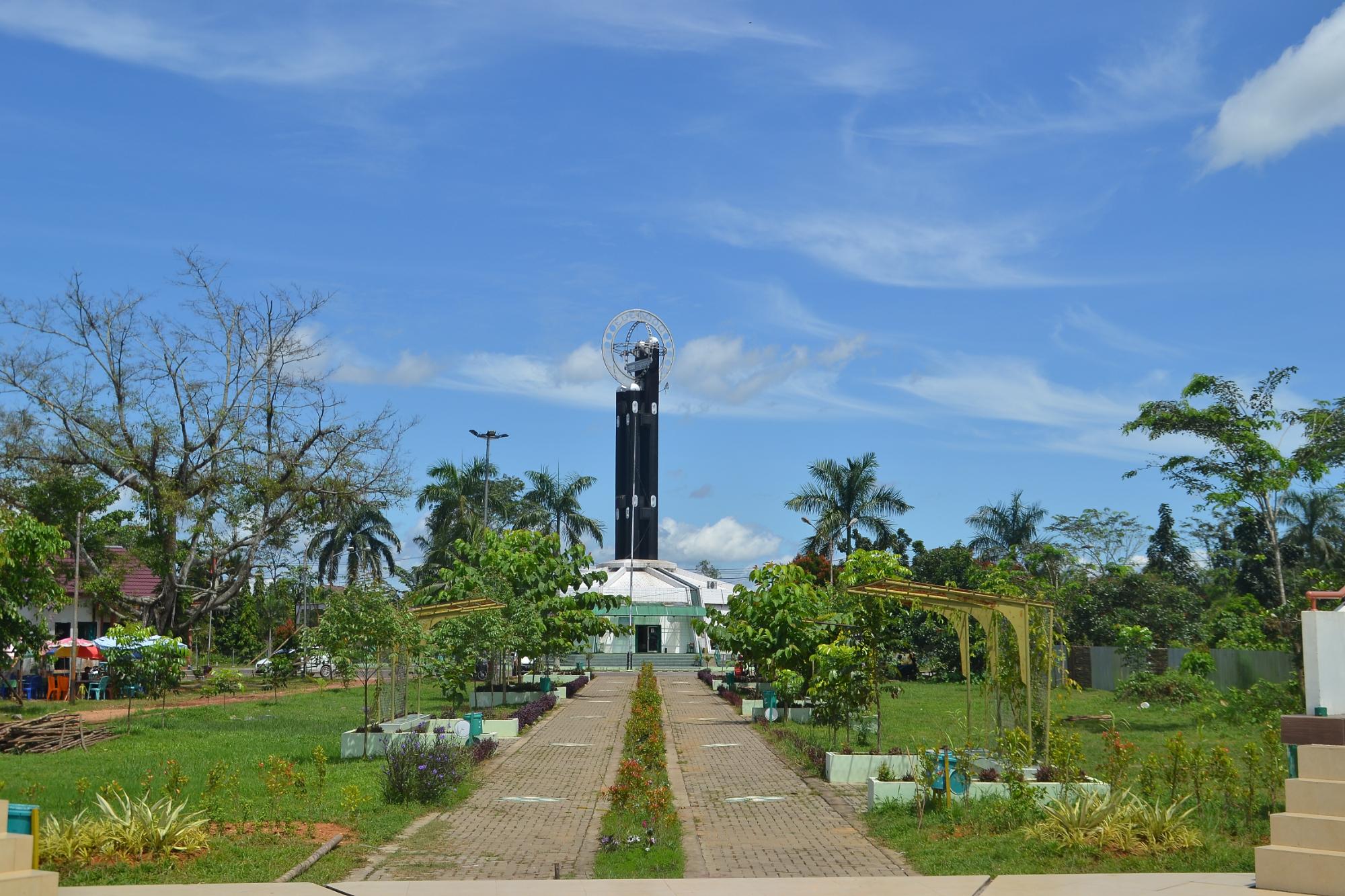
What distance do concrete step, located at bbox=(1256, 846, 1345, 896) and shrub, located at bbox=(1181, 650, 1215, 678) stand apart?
20.6 metres

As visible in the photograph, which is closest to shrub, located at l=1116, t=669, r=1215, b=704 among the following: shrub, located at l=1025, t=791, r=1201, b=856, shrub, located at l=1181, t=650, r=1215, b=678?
shrub, located at l=1181, t=650, r=1215, b=678

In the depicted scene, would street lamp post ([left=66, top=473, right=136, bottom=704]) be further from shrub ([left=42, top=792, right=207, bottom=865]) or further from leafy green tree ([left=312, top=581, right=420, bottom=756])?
shrub ([left=42, top=792, right=207, bottom=865])

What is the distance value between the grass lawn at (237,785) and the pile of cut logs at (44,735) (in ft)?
1.42

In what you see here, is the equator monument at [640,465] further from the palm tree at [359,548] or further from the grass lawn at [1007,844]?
the grass lawn at [1007,844]

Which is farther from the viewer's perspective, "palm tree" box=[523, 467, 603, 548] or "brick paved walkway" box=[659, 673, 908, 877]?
"palm tree" box=[523, 467, 603, 548]

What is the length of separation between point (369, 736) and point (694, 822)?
7612 mm

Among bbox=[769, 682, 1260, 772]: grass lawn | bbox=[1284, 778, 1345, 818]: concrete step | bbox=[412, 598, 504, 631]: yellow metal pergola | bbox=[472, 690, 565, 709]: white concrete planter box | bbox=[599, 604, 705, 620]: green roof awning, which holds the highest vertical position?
bbox=[412, 598, 504, 631]: yellow metal pergola

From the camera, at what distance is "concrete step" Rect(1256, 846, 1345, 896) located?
839 centimetres

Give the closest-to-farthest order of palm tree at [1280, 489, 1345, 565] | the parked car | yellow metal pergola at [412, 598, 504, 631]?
yellow metal pergola at [412, 598, 504, 631] → the parked car → palm tree at [1280, 489, 1345, 565]

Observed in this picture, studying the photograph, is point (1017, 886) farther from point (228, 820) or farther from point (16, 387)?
point (16, 387)

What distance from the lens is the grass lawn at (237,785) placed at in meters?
9.89

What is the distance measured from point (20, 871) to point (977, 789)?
9.59 m

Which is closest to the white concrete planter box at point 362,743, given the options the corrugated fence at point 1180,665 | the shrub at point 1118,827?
the shrub at point 1118,827

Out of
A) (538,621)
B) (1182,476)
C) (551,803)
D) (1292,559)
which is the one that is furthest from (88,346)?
(1292,559)
